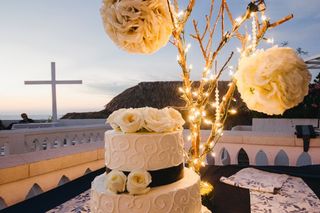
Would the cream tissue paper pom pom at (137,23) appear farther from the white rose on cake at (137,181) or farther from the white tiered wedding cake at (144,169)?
the white rose on cake at (137,181)

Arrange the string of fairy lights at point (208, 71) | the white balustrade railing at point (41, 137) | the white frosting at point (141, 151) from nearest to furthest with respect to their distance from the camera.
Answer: the white frosting at point (141, 151) → the string of fairy lights at point (208, 71) → the white balustrade railing at point (41, 137)

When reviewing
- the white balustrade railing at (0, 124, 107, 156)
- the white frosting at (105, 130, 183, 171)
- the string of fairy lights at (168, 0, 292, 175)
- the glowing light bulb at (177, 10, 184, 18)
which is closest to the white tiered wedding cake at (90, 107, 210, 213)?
the white frosting at (105, 130, 183, 171)

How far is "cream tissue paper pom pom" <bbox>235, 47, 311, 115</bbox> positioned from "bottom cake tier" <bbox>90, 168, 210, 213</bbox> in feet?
1.72

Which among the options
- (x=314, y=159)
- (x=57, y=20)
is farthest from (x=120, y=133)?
(x=57, y=20)

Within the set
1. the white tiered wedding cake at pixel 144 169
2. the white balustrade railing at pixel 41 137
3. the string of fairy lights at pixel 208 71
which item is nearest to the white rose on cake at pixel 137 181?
the white tiered wedding cake at pixel 144 169

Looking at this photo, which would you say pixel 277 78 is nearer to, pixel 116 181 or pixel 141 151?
pixel 141 151

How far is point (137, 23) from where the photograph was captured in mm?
1188

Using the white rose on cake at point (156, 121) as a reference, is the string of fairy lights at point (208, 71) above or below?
above

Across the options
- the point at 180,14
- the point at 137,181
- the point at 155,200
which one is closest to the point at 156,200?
the point at 155,200

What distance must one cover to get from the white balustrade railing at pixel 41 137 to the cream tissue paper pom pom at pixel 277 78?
3944 mm

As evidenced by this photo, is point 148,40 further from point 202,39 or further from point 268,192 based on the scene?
point 268,192

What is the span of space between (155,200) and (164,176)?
138 millimetres

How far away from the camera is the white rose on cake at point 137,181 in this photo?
3.58ft

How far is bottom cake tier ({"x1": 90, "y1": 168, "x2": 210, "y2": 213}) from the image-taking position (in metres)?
1.13
